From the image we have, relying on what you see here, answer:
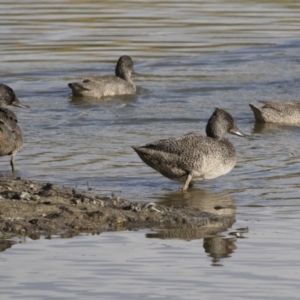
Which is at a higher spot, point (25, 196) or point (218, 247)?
point (25, 196)

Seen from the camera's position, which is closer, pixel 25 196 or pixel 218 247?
pixel 218 247

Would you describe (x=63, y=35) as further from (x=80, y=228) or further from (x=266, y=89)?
(x=80, y=228)

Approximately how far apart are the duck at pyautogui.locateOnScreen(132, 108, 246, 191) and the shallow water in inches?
8.7

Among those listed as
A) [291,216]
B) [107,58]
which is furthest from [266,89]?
[291,216]

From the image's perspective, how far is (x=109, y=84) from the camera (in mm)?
19438

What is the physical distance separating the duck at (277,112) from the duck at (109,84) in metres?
3.17

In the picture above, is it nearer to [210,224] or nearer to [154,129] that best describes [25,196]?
[210,224]

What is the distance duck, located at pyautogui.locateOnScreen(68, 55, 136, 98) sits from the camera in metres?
18.8

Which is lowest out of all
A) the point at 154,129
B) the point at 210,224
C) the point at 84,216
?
the point at 154,129

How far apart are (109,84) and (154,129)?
361 cm

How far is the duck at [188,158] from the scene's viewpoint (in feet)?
39.9

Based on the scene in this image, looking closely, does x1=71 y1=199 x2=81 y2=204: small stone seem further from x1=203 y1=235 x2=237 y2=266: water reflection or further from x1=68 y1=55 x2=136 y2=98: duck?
x1=68 y1=55 x2=136 y2=98: duck

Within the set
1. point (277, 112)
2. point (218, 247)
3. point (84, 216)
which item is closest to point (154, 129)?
point (277, 112)

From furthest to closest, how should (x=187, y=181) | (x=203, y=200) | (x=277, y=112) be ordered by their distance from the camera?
(x=277, y=112), (x=187, y=181), (x=203, y=200)
